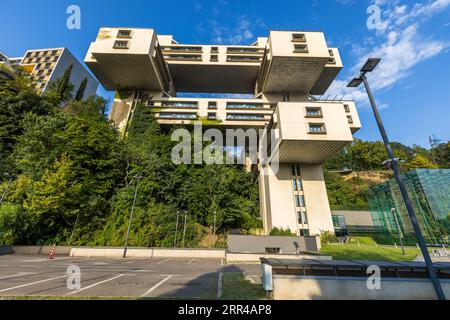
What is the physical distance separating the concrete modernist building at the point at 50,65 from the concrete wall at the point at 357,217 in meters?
77.0

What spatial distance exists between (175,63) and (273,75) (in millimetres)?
24365

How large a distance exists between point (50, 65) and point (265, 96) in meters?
63.5

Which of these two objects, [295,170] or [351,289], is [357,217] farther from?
[351,289]

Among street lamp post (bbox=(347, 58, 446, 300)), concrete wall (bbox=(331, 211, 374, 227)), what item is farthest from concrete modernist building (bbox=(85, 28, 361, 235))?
street lamp post (bbox=(347, 58, 446, 300))

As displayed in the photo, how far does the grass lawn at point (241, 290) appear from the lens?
5.82 metres

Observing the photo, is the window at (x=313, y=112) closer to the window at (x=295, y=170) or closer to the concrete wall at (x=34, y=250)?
the window at (x=295, y=170)

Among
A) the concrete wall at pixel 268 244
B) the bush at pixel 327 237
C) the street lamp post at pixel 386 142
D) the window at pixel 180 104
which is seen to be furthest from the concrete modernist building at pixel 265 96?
the street lamp post at pixel 386 142

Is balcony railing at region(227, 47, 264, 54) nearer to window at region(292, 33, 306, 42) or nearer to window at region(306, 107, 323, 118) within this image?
window at region(292, 33, 306, 42)

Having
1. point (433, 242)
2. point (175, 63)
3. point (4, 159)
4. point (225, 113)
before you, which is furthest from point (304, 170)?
point (4, 159)

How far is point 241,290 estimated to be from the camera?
21.6 ft

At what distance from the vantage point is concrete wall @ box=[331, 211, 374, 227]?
35.5m

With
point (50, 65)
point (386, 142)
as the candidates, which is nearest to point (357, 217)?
point (386, 142)

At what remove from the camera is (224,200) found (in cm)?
3027
